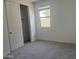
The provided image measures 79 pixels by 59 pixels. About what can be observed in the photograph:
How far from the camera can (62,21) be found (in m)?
4.88

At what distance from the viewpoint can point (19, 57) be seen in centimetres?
310

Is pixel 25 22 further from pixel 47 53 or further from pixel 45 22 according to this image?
pixel 47 53

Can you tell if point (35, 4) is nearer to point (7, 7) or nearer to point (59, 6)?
point (59, 6)

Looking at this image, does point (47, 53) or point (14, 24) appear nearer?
point (47, 53)

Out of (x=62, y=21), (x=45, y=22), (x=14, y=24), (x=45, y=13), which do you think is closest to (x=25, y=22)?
(x=45, y=22)

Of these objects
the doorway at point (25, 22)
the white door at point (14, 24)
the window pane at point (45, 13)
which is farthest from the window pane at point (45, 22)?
the white door at point (14, 24)

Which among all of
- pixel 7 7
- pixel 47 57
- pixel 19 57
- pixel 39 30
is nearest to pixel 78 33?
pixel 47 57

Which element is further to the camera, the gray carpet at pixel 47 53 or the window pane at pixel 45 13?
the window pane at pixel 45 13

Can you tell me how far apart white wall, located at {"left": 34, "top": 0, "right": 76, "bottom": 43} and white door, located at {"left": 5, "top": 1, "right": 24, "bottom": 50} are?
1920mm

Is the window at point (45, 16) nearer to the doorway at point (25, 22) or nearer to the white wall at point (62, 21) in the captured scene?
the white wall at point (62, 21)

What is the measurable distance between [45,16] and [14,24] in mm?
2293

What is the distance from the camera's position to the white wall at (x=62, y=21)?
14.9 ft

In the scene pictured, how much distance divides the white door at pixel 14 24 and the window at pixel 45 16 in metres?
1.87

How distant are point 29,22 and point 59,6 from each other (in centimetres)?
206
